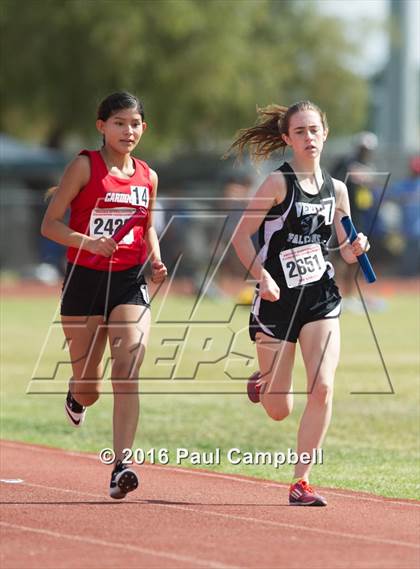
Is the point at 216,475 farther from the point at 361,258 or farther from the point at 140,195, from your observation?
the point at 140,195

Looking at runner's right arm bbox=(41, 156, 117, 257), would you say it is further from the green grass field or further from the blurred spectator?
the blurred spectator

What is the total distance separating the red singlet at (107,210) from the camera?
26.8ft

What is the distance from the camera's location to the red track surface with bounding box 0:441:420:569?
21.0ft

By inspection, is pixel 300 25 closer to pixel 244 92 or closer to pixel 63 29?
pixel 244 92

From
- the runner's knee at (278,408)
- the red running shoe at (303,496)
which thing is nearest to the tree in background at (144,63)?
the runner's knee at (278,408)

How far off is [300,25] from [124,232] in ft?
140

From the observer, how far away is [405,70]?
44594 millimetres

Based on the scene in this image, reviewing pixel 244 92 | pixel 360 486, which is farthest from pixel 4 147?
pixel 360 486

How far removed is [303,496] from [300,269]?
1335 millimetres

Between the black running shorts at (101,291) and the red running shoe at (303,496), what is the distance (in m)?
1.44

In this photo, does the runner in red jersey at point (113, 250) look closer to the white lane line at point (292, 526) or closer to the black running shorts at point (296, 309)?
the white lane line at point (292, 526)

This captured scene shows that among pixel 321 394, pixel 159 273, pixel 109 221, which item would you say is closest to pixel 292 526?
pixel 321 394

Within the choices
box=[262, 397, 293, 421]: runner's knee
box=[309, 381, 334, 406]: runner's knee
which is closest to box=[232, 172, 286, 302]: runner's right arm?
box=[309, 381, 334, 406]: runner's knee

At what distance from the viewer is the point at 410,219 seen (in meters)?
32.0
